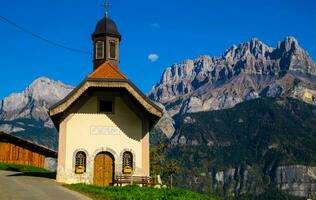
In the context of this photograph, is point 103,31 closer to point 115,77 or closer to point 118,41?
point 118,41

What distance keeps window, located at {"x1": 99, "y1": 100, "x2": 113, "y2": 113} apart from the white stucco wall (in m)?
0.31

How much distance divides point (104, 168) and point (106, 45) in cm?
1001

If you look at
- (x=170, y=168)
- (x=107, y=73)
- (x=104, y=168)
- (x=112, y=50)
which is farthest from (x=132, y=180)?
(x=170, y=168)

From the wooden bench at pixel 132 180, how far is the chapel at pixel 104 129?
110cm

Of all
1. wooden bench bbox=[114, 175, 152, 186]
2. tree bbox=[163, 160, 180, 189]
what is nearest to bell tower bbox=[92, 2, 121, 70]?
wooden bench bbox=[114, 175, 152, 186]

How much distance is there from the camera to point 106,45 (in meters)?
39.7

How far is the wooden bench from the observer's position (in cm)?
3366

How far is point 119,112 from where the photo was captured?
37.1m

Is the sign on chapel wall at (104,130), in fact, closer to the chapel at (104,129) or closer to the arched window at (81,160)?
the chapel at (104,129)

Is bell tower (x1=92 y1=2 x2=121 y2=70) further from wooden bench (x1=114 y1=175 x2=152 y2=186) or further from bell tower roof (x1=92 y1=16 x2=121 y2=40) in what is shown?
wooden bench (x1=114 y1=175 x2=152 y2=186)

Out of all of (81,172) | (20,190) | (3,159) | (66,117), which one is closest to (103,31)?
(66,117)

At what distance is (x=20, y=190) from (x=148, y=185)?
1025cm

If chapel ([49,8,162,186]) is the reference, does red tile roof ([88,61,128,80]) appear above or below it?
above

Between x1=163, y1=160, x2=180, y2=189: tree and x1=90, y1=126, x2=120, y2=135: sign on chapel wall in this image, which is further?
x1=163, y1=160, x2=180, y2=189: tree
